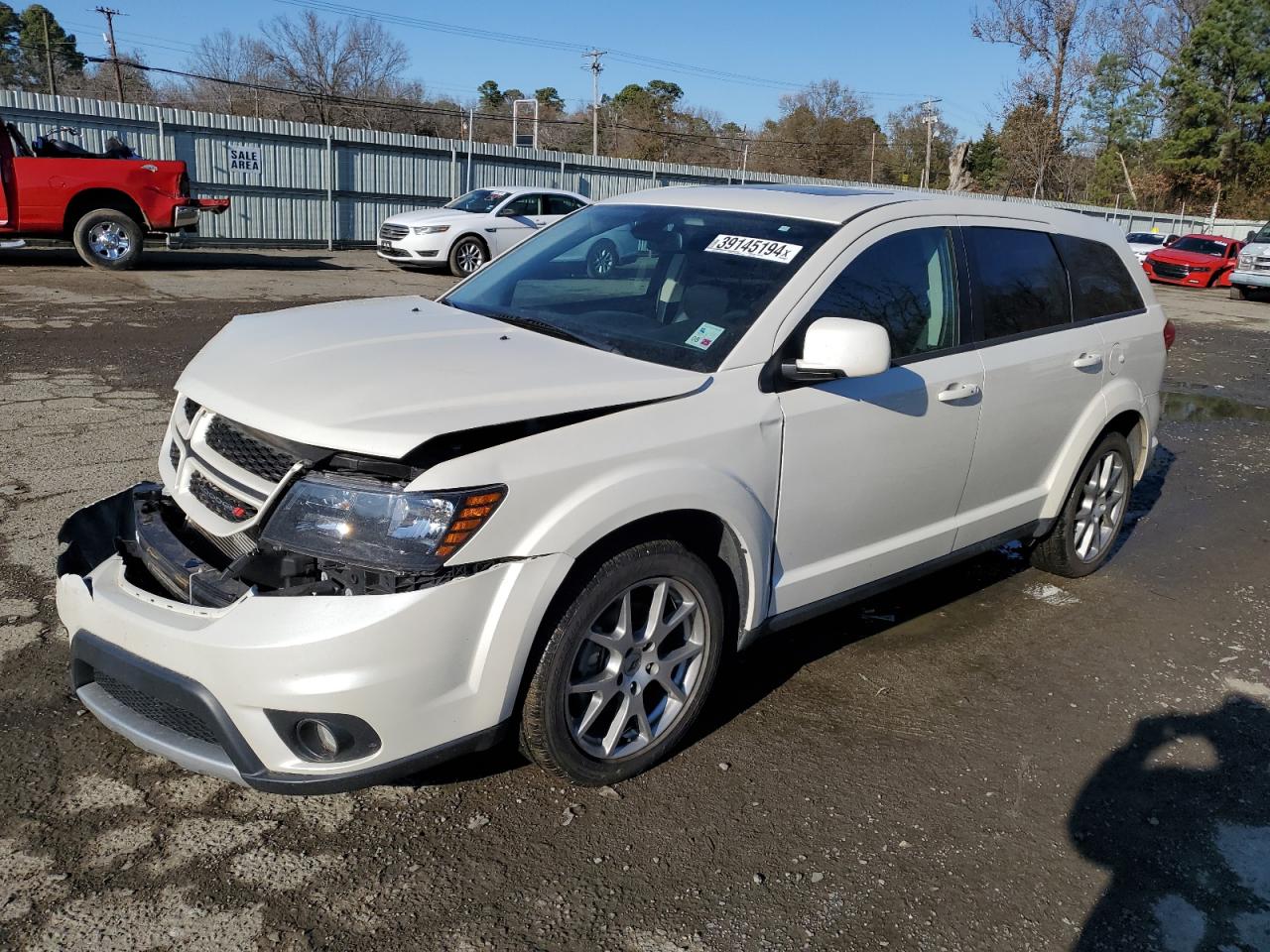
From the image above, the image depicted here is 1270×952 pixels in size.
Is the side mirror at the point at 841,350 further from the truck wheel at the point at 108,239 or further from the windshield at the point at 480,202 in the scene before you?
the windshield at the point at 480,202

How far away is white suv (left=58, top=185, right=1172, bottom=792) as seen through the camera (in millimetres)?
2596

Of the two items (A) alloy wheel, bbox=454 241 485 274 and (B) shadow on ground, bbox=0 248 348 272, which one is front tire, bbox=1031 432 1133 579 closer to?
(A) alloy wheel, bbox=454 241 485 274

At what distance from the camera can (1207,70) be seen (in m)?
56.2

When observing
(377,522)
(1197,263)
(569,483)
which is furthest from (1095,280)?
(1197,263)

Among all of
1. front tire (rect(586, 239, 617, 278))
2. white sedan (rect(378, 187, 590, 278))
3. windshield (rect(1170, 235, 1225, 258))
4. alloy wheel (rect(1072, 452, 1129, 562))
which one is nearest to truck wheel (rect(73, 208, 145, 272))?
white sedan (rect(378, 187, 590, 278))

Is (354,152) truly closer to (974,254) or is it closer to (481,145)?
(481,145)

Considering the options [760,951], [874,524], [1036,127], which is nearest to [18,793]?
[760,951]

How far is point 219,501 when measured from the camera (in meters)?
2.94

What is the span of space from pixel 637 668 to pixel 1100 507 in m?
3.17

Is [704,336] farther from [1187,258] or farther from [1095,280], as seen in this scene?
[1187,258]

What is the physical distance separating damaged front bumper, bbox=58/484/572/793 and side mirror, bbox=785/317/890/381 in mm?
1073

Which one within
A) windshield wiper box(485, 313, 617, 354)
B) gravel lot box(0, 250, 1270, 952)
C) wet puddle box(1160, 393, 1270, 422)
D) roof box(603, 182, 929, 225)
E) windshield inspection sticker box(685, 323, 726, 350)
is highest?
roof box(603, 182, 929, 225)

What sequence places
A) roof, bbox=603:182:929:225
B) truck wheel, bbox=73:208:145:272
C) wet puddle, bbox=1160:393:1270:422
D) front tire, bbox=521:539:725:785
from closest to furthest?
front tire, bbox=521:539:725:785, roof, bbox=603:182:929:225, wet puddle, bbox=1160:393:1270:422, truck wheel, bbox=73:208:145:272

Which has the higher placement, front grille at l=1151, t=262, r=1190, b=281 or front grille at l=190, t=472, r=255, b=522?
front grille at l=190, t=472, r=255, b=522
